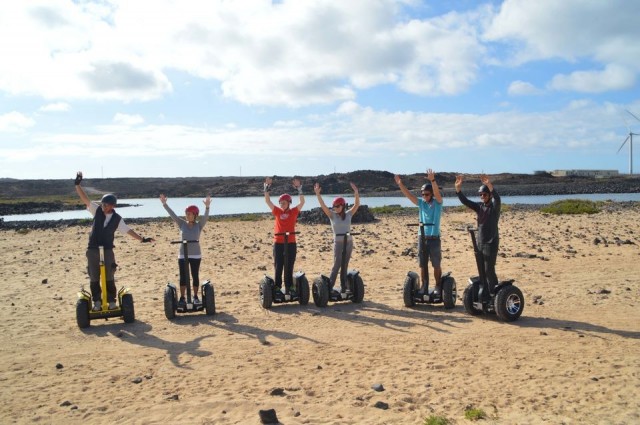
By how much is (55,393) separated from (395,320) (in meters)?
5.69

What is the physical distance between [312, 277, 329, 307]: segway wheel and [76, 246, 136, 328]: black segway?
360cm

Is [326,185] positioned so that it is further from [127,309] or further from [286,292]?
[127,309]

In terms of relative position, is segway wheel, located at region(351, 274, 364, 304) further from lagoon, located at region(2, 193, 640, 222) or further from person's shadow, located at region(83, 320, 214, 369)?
lagoon, located at region(2, 193, 640, 222)

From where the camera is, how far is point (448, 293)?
10.3m

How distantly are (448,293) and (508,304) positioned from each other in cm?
145

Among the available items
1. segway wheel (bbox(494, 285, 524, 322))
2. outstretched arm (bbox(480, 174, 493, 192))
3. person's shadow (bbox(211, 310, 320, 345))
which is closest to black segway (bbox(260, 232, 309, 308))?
person's shadow (bbox(211, 310, 320, 345))

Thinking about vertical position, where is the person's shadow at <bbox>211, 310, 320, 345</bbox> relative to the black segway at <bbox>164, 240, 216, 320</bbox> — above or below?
below

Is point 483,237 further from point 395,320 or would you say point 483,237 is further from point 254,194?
point 254,194

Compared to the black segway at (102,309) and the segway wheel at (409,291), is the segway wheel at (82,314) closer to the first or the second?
the black segway at (102,309)

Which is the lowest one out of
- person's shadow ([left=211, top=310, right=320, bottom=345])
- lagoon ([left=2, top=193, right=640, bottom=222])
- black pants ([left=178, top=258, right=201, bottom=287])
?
person's shadow ([left=211, top=310, right=320, bottom=345])

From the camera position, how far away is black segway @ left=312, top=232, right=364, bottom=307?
10766 mm

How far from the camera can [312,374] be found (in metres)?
6.98

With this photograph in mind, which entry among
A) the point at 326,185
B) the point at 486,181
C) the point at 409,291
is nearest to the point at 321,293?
the point at 409,291

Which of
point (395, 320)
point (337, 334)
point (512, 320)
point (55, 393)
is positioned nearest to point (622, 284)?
point (512, 320)
